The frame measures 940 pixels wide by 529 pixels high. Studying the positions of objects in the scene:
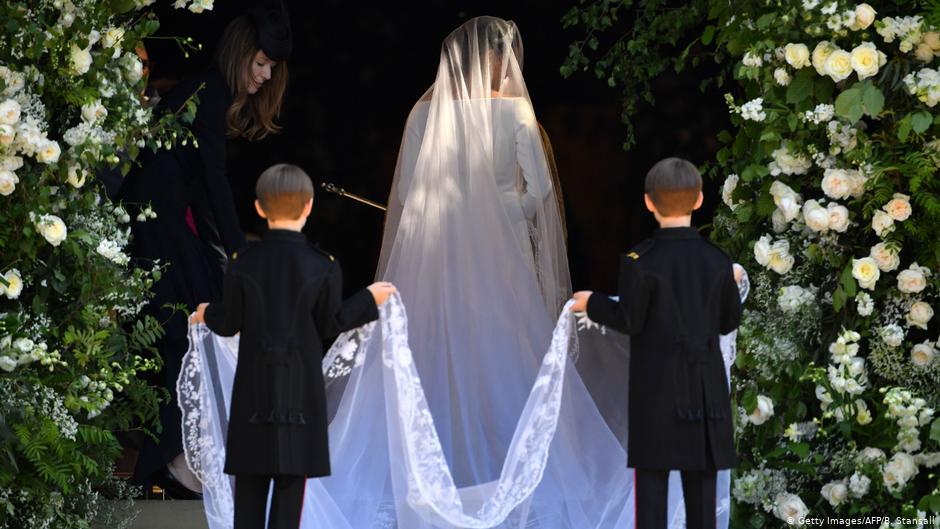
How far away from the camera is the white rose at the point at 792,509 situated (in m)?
4.39

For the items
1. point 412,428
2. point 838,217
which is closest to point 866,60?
point 838,217

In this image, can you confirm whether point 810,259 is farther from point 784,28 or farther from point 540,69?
point 540,69

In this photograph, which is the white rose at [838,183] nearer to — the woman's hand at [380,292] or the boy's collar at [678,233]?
the boy's collar at [678,233]

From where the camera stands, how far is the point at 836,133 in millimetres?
4457

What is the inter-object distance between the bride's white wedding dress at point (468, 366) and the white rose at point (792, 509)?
366 mm

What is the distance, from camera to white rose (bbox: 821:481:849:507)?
4.36 metres

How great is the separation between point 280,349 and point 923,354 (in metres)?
2.01

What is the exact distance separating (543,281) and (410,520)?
1213 mm

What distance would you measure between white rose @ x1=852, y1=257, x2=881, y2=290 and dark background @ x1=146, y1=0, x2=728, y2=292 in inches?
120

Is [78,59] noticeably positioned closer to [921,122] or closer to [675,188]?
[675,188]

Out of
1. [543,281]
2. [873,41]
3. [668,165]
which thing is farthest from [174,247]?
[873,41]

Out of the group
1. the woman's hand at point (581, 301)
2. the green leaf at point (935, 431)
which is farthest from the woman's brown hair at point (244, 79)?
the green leaf at point (935, 431)

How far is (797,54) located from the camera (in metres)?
4.45

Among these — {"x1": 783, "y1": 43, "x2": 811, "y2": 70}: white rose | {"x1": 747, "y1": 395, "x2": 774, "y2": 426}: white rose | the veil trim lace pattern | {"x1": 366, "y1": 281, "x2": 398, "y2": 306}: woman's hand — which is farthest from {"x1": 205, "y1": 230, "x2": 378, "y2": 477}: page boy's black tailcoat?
{"x1": 783, "y1": 43, "x2": 811, "y2": 70}: white rose
